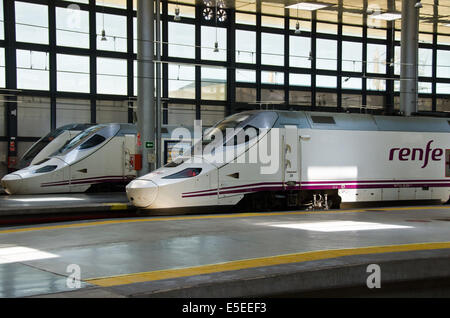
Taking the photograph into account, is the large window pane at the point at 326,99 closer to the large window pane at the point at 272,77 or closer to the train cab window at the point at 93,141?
the large window pane at the point at 272,77

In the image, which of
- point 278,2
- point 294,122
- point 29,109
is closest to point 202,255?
point 294,122

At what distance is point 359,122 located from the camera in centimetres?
1551

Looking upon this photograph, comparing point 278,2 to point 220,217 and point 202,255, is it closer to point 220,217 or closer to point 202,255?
point 220,217

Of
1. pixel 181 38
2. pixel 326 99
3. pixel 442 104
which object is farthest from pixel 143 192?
pixel 442 104

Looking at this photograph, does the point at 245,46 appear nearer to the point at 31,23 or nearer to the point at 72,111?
the point at 72,111

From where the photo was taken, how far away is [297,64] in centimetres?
3359

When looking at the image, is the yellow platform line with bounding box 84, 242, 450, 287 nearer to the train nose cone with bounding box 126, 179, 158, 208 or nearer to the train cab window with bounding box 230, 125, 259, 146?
the train nose cone with bounding box 126, 179, 158, 208

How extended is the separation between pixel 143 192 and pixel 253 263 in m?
6.55

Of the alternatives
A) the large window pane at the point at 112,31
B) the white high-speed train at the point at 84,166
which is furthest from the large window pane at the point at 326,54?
the white high-speed train at the point at 84,166

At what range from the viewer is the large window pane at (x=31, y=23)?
27.1m

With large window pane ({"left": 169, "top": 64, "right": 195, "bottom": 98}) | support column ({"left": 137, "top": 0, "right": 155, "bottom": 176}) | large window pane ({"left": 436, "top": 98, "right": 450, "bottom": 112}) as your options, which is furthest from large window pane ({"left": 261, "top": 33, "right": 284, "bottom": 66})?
support column ({"left": 137, "top": 0, "right": 155, "bottom": 176})

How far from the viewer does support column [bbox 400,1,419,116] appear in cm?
2255

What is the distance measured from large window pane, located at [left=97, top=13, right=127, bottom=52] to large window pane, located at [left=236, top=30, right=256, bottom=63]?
20.8ft
